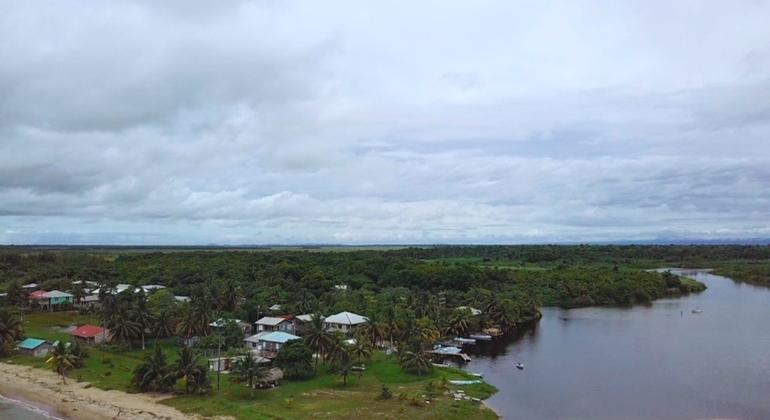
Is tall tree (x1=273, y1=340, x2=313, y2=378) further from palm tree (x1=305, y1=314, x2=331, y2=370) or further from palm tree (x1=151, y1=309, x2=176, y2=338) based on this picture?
palm tree (x1=151, y1=309, x2=176, y2=338)

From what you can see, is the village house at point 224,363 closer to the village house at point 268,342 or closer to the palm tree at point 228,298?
the village house at point 268,342

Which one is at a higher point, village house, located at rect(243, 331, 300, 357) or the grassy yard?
village house, located at rect(243, 331, 300, 357)

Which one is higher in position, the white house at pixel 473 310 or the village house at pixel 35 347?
the white house at pixel 473 310

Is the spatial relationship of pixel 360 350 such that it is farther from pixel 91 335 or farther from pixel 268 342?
pixel 91 335

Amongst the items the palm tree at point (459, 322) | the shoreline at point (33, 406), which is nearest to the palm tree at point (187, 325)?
the shoreline at point (33, 406)

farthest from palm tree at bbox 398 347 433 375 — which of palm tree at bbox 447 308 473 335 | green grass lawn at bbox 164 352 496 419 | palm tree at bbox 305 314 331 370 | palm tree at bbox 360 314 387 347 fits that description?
palm tree at bbox 447 308 473 335

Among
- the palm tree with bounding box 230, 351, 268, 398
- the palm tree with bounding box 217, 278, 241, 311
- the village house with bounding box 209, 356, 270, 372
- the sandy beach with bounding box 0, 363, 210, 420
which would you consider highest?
the palm tree with bounding box 217, 278, 241, 311

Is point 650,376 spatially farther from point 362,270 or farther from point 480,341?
point 362,270
